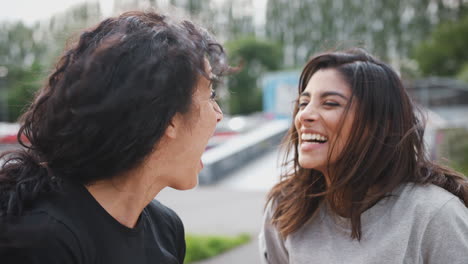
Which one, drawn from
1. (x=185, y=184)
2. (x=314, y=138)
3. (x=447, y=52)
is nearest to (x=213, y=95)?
(x=185, y=184)

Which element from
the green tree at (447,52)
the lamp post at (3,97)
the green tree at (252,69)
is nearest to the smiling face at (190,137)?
the lamp post at (3,97)

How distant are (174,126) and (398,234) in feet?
3.21

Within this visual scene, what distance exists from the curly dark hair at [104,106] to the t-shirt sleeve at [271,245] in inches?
39.2

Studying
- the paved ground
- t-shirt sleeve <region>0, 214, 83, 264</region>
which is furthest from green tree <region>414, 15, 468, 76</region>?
t-shirt sleeve <region>0, 214, 83, 264</region>

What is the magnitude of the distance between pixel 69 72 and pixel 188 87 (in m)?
0.36

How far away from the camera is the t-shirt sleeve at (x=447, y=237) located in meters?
1.71

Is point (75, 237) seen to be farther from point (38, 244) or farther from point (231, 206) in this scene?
point (231, 206)

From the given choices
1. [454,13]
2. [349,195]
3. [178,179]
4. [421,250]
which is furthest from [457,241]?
[454,13]

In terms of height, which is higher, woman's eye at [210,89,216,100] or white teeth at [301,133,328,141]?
woman's eye at [210,89,216,100]

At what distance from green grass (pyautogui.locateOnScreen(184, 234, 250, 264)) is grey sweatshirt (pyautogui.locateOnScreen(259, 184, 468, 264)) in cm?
339

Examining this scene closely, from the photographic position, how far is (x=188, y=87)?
147 centimetres

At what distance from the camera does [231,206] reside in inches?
324

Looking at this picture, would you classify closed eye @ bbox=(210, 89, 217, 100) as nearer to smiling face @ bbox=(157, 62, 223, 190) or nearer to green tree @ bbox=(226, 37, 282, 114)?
smiling face @ bbox=(157, 62, 223, 190)

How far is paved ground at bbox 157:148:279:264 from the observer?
571 cm
